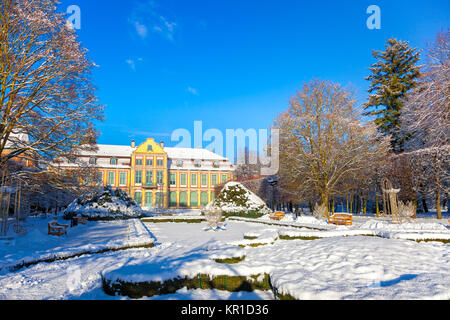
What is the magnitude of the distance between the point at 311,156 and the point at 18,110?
48.3 ft

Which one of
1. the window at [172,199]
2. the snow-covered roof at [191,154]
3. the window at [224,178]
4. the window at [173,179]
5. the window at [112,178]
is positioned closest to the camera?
the window at [112,178]

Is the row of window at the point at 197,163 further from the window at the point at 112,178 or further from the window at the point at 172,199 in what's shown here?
the window at the point at 112,178

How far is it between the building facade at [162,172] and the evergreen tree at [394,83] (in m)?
23.9

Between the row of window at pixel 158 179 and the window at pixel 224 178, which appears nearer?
the row of window at pixel 158 179

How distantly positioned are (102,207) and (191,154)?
25553mm

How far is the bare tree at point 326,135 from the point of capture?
55.6 ft

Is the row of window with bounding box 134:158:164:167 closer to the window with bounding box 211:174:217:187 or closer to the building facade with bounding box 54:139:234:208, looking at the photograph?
the building facade with bounding box 54:139:234:208

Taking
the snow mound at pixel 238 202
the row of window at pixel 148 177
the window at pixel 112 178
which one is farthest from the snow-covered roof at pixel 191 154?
the snow mound at pixel 238 202

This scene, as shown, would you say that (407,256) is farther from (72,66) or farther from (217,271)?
(72,66)

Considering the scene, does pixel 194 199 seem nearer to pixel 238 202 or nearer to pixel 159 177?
pixel 159 177

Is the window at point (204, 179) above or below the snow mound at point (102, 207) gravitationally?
above

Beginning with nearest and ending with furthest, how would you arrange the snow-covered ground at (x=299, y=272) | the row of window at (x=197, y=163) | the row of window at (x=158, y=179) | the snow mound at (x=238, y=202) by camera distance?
the snow-covered ground at (x=299, y=272) → the snow mound at (x=238, y=202) → the row of window at (x=158, y=179) → the row of window at (x=197, y=163)

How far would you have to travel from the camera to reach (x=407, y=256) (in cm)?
574

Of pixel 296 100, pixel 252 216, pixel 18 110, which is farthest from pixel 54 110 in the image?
pixel 252 216
